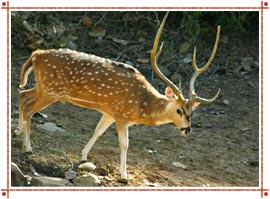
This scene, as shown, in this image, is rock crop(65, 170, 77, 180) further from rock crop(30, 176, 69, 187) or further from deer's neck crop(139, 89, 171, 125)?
deer's neck crop(139, 89, 171, 125)

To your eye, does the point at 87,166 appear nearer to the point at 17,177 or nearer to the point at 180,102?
the point at 17,177

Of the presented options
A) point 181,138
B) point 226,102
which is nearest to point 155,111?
point 181,138

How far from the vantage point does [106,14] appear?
13.1 meters

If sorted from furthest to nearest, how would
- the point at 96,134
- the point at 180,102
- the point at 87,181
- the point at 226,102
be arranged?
the point at 226,102
the point at 96,134
the point at 180,102
the point at 87,181

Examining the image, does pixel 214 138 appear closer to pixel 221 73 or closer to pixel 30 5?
pixel 221 73

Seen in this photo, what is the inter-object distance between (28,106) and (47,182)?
150cm

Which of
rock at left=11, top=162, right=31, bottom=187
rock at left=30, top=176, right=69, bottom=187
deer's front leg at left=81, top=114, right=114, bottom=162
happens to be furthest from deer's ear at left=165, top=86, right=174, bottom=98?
rock at left=11, top=162, right=31, bottom=187

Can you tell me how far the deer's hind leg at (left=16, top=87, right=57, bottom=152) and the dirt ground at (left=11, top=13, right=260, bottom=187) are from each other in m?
0.20

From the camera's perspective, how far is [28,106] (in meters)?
8.78

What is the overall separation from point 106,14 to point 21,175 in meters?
6.00

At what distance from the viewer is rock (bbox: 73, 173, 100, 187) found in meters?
7.88

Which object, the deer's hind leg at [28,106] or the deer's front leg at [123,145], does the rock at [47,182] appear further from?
the deer's hind leg at [28,106]

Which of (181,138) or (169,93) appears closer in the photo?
(169,93)

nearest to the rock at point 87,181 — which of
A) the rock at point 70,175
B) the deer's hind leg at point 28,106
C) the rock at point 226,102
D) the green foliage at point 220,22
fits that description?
the rock at point 70,175
